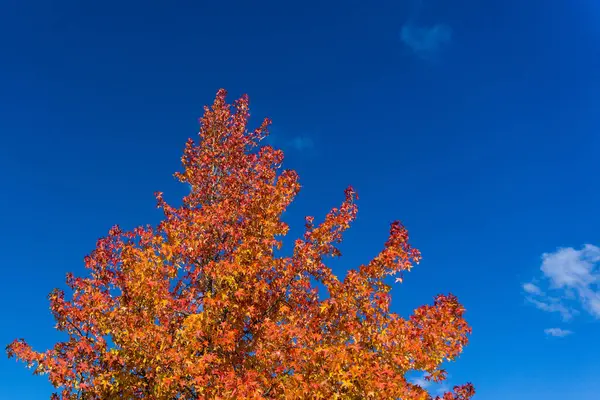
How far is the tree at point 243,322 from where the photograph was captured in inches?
336

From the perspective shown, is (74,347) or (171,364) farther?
(74,347)

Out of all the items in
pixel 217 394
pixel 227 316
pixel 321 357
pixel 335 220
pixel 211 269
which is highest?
pixel 335 220

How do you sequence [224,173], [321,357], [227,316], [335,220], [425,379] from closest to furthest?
[321,357] < [425,379] < [227,316] < [335,220] < [224,173]

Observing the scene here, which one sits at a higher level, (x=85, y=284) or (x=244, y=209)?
(x=244, y=209)

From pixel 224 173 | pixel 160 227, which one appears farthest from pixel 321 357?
pixel 224 173

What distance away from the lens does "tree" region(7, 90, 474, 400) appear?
8.55 metres

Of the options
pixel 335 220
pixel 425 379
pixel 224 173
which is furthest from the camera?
pixel 224 173

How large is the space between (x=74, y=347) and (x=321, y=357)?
5.59m

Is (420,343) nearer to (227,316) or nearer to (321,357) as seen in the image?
(321,357)

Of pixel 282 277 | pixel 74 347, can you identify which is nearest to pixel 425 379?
pixel 282 277

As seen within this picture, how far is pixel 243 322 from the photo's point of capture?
10.4 meters

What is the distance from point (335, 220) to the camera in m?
11.5

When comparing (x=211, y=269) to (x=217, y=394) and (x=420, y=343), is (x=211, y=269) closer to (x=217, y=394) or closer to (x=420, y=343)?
(x=217, y=394)

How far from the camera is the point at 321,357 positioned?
8.46m
